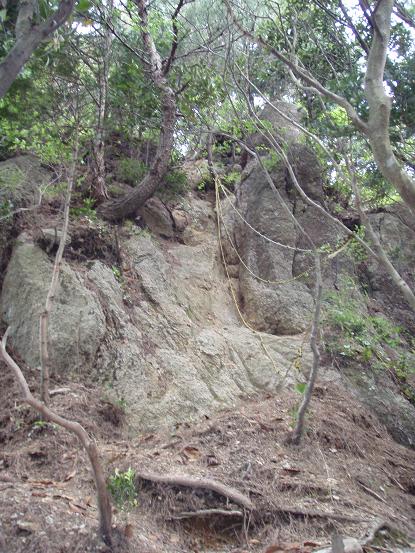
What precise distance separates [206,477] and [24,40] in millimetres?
4318

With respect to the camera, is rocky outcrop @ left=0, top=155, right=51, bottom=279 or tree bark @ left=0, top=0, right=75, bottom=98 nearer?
tree bark @ left=0, top=0, right=75, bottom=98

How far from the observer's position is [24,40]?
3199 mm

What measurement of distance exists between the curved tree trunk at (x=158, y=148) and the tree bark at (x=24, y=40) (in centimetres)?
581

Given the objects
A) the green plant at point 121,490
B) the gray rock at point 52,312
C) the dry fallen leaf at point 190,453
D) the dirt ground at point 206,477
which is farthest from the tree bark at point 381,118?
the gray rock at point 52,312

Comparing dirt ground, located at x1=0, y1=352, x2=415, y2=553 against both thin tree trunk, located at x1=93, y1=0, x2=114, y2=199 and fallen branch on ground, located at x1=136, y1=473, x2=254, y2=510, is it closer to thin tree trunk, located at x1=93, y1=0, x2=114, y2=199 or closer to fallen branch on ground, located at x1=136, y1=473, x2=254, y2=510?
fallen branch on ground, located at x1=136, y1=473, x2=254, y2=510

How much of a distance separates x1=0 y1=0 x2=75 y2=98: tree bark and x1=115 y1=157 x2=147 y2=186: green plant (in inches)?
282

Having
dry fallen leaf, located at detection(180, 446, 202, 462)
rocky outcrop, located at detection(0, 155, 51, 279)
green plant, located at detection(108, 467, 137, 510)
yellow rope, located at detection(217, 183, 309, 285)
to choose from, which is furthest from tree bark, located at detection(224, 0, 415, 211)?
rocky outcrop, located at detection(0, 155, 51, 279)

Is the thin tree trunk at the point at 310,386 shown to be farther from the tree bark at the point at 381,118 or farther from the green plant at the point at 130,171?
the green plant at the point at 130,171

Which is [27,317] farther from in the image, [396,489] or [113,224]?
[396,489]

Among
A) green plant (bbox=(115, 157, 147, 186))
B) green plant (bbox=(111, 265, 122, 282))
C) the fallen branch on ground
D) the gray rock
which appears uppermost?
green plant (bbox=(115, 157, 147, 186))

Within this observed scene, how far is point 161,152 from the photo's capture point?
9.23 meters

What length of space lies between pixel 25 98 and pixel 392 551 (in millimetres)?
7685

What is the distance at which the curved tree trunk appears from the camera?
9211 mm

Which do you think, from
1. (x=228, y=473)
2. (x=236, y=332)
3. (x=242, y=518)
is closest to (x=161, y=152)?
(x=236, y=332)
